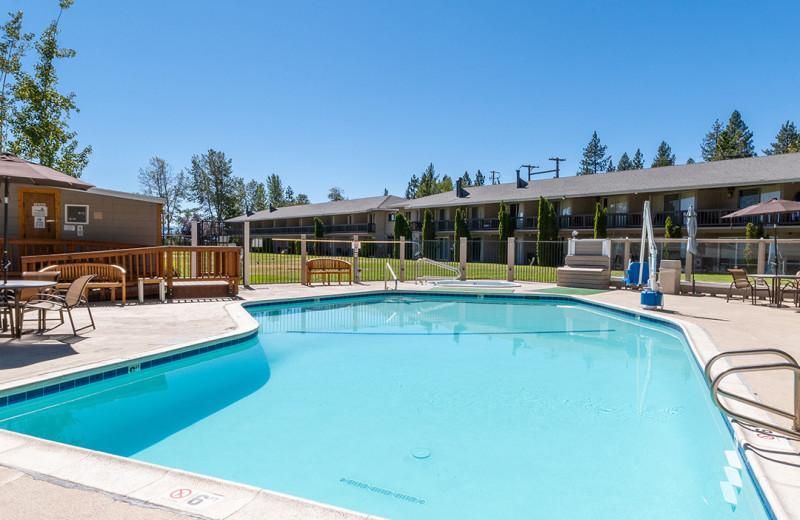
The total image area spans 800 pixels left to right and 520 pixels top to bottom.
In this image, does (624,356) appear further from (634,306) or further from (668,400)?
(634,306)

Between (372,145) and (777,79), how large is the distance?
32312 mm

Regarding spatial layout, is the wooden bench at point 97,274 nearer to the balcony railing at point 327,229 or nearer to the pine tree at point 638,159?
the balcony railing at point 327,229

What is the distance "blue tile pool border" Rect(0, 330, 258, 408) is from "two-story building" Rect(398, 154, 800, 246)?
83.5 ft

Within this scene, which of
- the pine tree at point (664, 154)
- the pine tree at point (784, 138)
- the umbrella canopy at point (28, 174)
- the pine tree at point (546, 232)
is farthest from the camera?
the pine tree at point (664, 154)

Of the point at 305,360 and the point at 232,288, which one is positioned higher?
the point at 232,288

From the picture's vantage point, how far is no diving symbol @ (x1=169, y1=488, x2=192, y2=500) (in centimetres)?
245

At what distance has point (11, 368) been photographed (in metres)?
4.77

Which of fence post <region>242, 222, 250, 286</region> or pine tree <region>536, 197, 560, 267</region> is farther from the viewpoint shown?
pine tree <region>536, 197, 560, 267</region>

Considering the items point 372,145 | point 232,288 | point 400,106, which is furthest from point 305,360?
point 372,145

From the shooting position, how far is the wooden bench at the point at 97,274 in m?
9.94

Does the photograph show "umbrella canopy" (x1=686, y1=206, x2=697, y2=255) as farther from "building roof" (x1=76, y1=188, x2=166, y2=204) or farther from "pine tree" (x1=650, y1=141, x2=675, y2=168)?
"pine tree" (x1=650, y1=141, x2=675, y2=168)

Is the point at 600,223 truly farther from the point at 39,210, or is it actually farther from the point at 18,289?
the point at 18,289

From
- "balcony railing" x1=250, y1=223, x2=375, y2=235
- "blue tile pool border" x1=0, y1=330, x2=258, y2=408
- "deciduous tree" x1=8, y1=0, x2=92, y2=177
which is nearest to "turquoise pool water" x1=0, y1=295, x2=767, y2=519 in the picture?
"blue tile pool border" x1=0, y1=330, x2=258, y2=408

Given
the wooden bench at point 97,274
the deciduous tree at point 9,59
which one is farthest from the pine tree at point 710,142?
the deciduous tree at point 9,59
